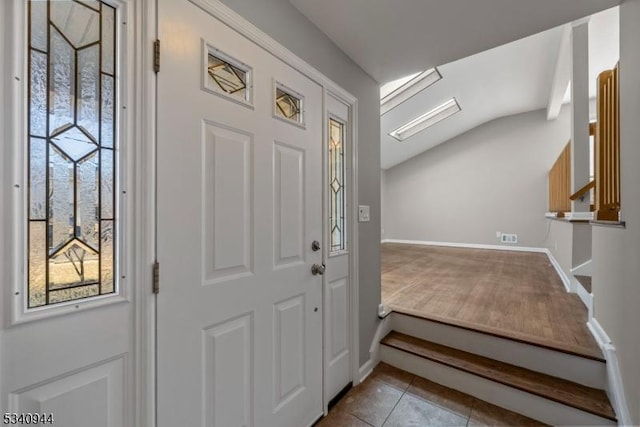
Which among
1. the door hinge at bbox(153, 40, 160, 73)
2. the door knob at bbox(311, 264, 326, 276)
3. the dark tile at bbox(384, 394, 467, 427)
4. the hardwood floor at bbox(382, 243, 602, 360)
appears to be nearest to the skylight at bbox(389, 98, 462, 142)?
the hardwood floor at bbox(382, 243, 602, 360)

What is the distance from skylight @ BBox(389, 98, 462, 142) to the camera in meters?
5.01

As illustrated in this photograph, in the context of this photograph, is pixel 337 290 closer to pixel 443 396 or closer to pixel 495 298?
pixel 443 396

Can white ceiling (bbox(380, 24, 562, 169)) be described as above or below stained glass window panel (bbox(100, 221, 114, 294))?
above

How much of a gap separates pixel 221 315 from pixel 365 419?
1153 millimetres

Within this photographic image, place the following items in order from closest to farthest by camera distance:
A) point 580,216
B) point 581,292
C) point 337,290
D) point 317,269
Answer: point 317,269 < point 337,290 < point 581,292 < point 580,216

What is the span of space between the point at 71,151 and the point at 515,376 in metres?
2.48

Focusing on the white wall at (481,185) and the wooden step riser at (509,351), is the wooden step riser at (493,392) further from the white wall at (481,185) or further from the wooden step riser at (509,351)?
the white wall at (481,185)

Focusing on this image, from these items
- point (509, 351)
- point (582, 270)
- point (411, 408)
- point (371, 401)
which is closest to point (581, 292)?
point (582, 270)

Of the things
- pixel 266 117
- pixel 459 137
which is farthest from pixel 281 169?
pixel 459 137

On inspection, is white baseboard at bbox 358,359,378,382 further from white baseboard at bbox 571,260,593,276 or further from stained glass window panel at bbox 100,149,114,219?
white baseboard at bbox 571,260,593,276

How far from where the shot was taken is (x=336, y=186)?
183 cm

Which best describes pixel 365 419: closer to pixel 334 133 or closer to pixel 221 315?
pixel 221 315

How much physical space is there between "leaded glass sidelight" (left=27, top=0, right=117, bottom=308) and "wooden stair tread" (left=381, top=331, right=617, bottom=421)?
6.78 feet

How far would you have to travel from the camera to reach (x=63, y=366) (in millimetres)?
709
